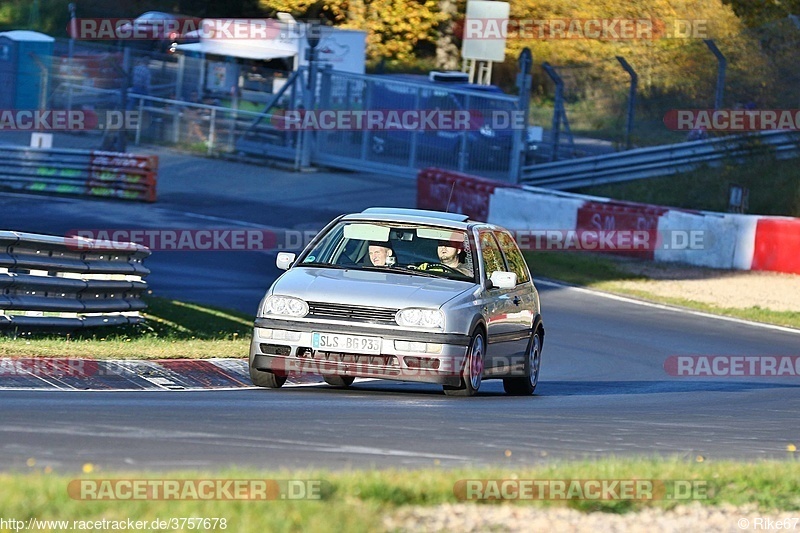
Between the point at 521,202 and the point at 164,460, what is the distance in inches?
786

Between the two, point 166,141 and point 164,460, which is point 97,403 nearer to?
point 164,460

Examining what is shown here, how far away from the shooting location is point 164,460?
652 centimetres

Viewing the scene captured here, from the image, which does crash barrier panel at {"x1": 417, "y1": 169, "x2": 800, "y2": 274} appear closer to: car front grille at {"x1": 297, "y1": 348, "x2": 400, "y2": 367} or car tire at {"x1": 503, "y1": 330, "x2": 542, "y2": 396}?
car tire at {"x1": 503, "y1": 330, "x2": 542, "y2": 396}

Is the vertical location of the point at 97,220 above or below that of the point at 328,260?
below

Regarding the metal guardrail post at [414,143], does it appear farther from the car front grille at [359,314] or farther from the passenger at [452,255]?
the car front grille at [359,314]

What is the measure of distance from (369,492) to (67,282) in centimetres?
808

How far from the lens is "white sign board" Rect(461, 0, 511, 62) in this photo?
3878 centimetres

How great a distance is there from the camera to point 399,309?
10.0 metres

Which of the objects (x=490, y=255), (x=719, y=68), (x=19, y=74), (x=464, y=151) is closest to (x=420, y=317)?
(x=490, y=255)

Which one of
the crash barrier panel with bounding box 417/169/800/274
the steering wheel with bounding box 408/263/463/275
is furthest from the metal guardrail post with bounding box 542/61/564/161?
the steering wheel with bounding box 408/263/463/275

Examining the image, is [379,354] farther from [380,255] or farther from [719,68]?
[719,68]

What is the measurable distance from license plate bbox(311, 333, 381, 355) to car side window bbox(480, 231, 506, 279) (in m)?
1.59

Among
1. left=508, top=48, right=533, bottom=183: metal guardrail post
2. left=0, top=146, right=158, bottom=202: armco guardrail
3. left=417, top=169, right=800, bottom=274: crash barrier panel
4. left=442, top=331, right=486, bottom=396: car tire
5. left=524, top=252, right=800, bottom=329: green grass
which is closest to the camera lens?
left=442, top=331, right=486, bottom=396: car tire

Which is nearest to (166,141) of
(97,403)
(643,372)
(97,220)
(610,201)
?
(97,220)
